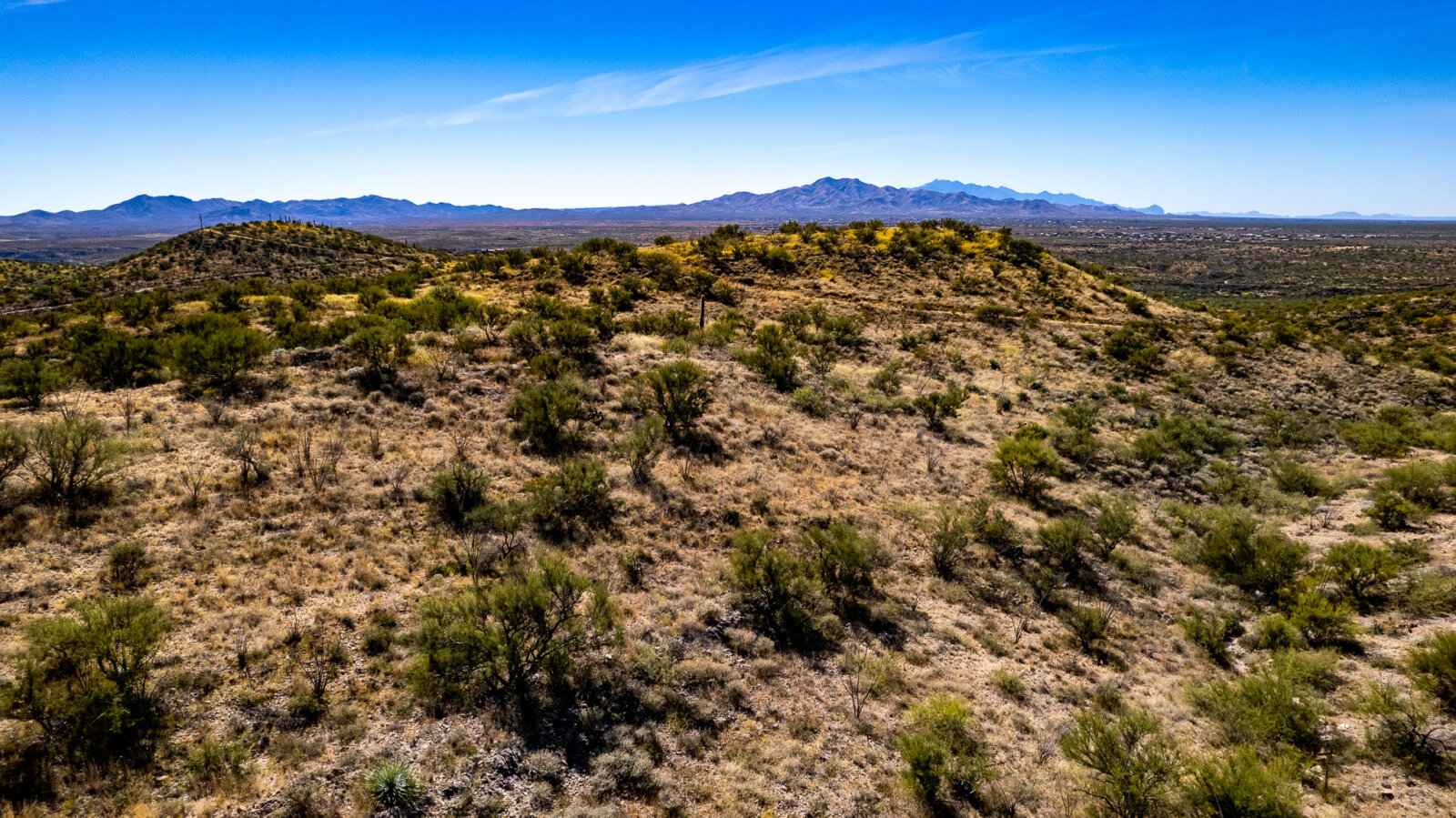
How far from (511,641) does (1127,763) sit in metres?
7.68

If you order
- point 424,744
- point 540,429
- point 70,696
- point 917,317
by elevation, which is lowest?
point 424,744

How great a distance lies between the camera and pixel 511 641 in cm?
707

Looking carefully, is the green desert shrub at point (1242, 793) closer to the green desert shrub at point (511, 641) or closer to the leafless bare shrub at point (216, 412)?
the green desert shrub at point (511, 641)

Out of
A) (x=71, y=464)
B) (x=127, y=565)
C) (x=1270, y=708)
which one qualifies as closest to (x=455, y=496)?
(x=127, y=565)

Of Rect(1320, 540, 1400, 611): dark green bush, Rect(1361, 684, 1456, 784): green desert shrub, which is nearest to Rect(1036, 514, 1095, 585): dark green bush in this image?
Rect(1320, 540, 1400, 611): dark green bush

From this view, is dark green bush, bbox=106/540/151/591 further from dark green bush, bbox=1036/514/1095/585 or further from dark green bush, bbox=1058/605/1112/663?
dark green bush, bbox=1036/514/1095/585

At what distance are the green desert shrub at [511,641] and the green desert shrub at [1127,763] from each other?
251 inches

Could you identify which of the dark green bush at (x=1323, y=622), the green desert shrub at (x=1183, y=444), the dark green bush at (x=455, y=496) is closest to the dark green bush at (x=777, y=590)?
the dark green bush at (x=455, y=496)

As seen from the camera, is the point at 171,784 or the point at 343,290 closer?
the point at 171,784

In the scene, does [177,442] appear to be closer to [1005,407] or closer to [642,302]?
[642,302]

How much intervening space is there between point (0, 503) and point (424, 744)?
345 inches

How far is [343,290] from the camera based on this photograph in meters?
28.2

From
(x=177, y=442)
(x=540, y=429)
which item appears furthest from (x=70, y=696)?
(x=540, y=429)

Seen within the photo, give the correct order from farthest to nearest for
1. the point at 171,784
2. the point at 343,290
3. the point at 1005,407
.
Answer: the point at 343,290, the point at 1005,407, the point at 171,784
